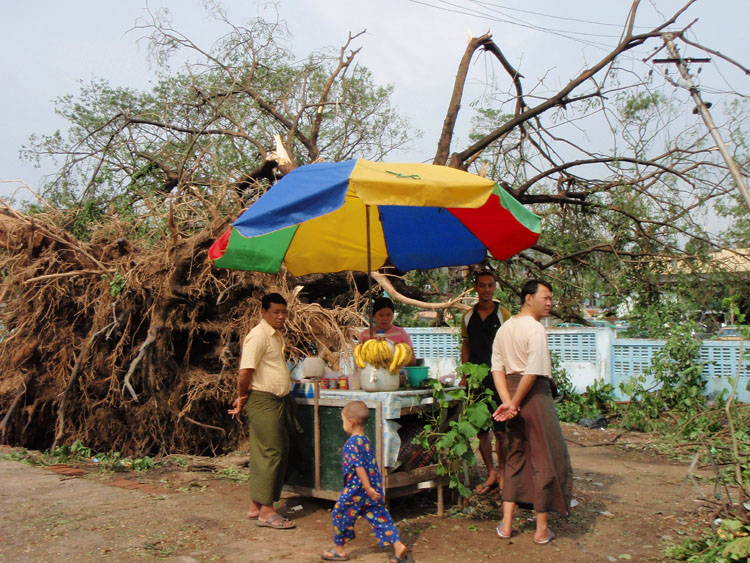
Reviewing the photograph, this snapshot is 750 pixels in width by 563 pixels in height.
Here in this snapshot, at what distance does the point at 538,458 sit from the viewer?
4.16 meters

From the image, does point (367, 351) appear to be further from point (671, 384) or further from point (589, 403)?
point (589, 403)

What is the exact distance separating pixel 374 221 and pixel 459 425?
6.98 ft

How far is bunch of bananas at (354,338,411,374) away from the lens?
4562 millimetres

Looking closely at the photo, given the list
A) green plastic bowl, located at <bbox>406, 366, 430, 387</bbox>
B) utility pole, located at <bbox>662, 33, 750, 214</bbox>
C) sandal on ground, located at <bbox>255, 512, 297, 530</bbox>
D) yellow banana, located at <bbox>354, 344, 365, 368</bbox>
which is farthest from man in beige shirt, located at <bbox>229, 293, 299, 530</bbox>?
utility pole, located at <bbox>662, 33, 750, 214</bbox>

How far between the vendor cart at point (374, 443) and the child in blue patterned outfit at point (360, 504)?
50 cm

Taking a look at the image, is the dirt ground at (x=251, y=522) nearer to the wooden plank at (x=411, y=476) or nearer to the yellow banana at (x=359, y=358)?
the wooden plank at (x=411, y=476)

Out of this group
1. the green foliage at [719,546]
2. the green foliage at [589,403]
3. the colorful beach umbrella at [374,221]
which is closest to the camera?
the green foliage at [719,546]

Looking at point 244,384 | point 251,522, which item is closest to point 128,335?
point 244,384

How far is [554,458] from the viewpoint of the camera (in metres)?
4.18

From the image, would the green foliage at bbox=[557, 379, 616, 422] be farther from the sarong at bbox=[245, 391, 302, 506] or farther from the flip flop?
the sarong at bbox=[245, 391, 302, 506]

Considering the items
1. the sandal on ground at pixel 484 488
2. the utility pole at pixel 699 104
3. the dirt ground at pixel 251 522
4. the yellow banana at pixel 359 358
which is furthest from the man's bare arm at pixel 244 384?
the utility pole at pixel 699 104

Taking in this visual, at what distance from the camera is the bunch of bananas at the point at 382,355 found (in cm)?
456

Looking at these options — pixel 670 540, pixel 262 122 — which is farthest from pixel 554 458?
pixel 262 122

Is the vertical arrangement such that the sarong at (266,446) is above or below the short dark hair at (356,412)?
below
